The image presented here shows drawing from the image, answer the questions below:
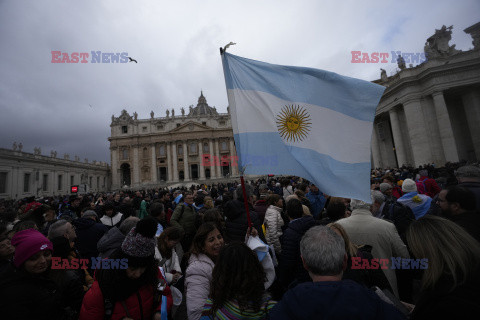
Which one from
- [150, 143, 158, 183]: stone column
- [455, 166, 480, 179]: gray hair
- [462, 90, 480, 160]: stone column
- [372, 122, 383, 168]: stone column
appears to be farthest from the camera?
[150, 143, 158, 183]: stone column

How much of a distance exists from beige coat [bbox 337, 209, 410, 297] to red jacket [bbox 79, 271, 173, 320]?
230 cm

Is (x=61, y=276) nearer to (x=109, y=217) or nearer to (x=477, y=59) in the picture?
(x=109, y=217)

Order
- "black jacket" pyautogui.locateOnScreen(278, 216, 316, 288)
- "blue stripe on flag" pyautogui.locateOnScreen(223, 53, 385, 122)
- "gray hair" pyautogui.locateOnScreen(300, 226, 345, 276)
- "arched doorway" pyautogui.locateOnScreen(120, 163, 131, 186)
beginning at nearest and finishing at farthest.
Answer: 1. "gray hair" pyautogui.locateOnScreen(300, 226, 345, 276)
2. "black jacket" pyautogui.locateOnScreen(278, 216, 316, 288)
3. "blue stripe on flag" pyautogui.locateOnScreen(223, 53, 385, 122)
4. "arched doorway" pyautogui.locateOnScreen(120, 163, 131, 186)

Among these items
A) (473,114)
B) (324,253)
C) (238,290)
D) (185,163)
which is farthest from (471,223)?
(185,163)

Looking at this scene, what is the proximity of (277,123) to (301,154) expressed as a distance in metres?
0.50

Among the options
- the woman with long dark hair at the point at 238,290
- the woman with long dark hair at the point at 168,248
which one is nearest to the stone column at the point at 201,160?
the woman with long dark hair at the point at 168,248

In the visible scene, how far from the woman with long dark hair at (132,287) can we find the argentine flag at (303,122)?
1.29 metres

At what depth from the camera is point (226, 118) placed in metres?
51.2

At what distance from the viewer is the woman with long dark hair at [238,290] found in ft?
4.92

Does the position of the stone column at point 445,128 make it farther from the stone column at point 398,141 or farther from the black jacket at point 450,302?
the black jacket at point 450,302

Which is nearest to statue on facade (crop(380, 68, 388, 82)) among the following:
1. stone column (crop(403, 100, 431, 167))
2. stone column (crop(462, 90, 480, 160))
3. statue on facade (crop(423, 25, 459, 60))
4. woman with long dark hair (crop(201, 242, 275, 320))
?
statue on facade (crop(423, 25, 459, 60))

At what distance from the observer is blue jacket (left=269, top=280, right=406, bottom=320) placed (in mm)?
1020

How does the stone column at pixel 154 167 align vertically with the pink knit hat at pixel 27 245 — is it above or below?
above

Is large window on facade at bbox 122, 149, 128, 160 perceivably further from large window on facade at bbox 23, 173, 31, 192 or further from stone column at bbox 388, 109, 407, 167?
stone column at bbox 388, 109, 407, 167
